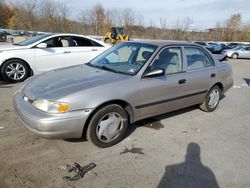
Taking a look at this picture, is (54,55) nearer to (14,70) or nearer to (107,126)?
(14,70)

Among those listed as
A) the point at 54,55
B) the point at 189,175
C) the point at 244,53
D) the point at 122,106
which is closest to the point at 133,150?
the point at 122,106

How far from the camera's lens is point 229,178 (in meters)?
2.86

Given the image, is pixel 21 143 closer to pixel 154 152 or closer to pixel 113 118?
pixel 113 118

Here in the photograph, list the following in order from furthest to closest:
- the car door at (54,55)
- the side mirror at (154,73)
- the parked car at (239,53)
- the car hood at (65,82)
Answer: the parked car at (239,53) → the car door at (54,55) → the side mirror at (154,73) → the car hood at (65,82)

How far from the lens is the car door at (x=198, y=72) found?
4336 mm

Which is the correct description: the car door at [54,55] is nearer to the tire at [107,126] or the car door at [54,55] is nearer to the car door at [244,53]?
the tire at [107,126]

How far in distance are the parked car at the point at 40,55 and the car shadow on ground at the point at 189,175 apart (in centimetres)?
509

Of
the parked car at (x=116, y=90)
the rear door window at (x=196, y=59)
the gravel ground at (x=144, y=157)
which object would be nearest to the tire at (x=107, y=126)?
the parked car at (x=116, y=90)

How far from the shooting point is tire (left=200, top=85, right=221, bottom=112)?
4.97 meters

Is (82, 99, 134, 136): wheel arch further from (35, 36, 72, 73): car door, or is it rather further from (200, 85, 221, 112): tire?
(35, 36, 72, 73): car door

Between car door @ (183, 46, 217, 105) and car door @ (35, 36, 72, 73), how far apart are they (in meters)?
4.04

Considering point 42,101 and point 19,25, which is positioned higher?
point 19,25

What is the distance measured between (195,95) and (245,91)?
3874mm

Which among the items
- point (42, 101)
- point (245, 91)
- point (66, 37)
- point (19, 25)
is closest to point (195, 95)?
point (42, 101)
